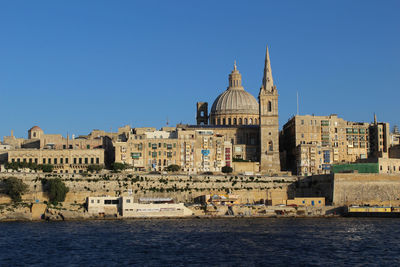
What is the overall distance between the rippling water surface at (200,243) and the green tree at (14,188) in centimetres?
963

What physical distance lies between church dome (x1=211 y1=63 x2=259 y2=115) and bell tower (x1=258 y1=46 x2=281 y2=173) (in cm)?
1240

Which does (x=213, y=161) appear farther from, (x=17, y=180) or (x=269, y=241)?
(x=269, y=241)

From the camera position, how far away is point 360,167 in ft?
273

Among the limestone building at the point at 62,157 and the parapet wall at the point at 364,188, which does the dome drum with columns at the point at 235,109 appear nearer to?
the limestone building at the point at 62,157

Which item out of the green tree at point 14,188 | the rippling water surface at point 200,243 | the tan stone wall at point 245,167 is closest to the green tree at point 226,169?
→ the tan stone wall at point 245,167

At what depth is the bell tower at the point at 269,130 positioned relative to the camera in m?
92.6

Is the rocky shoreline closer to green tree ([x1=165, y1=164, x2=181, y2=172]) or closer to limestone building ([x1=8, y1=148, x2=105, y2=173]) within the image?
green tree ([x1=165, y1=164, x2=181, y2=172])

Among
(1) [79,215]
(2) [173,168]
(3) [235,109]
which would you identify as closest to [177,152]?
(2) [173,168]

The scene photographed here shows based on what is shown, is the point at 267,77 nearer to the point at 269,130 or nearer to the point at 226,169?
the point at 269,130

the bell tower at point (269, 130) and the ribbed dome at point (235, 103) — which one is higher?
the ribbed dome at point (235, 103)

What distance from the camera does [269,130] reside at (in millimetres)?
93688

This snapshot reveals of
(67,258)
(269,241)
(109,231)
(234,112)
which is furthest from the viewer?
(234,112)

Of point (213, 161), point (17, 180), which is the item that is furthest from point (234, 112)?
point (17, 180)

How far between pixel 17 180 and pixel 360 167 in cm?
4268
